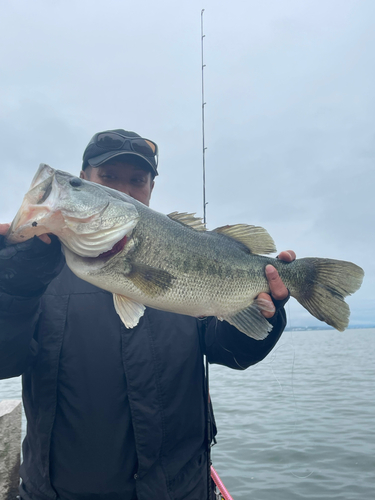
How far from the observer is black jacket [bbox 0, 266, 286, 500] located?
2084 millimetres

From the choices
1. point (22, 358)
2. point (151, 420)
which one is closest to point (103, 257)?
point (22, 358)

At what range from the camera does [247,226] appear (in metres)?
2.70

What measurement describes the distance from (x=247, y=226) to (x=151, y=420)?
1.44m

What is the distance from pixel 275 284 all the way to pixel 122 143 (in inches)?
65.5

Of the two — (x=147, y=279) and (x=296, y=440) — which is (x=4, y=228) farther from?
(x=296, y=440)

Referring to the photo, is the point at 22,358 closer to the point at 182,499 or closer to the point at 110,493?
the point at 110,493

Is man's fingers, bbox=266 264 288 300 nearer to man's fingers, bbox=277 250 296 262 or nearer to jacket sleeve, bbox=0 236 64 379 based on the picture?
man's fingers, bbox=277 250 296 262

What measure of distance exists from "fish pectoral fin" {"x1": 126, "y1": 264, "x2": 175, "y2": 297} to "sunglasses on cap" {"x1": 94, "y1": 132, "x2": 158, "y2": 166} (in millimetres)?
1266

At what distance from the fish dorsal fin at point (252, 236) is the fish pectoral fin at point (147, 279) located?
68 centimetres

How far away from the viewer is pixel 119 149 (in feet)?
9.75

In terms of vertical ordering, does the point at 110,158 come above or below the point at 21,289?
above

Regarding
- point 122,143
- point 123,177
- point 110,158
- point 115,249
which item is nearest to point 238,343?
point 115,249

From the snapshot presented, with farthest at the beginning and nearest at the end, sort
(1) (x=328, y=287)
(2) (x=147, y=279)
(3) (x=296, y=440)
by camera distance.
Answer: (3) (x=296, y=440), (1) (x=328, y=287), (2) (x=147, y=279)

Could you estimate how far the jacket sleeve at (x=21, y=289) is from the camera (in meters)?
1.96
